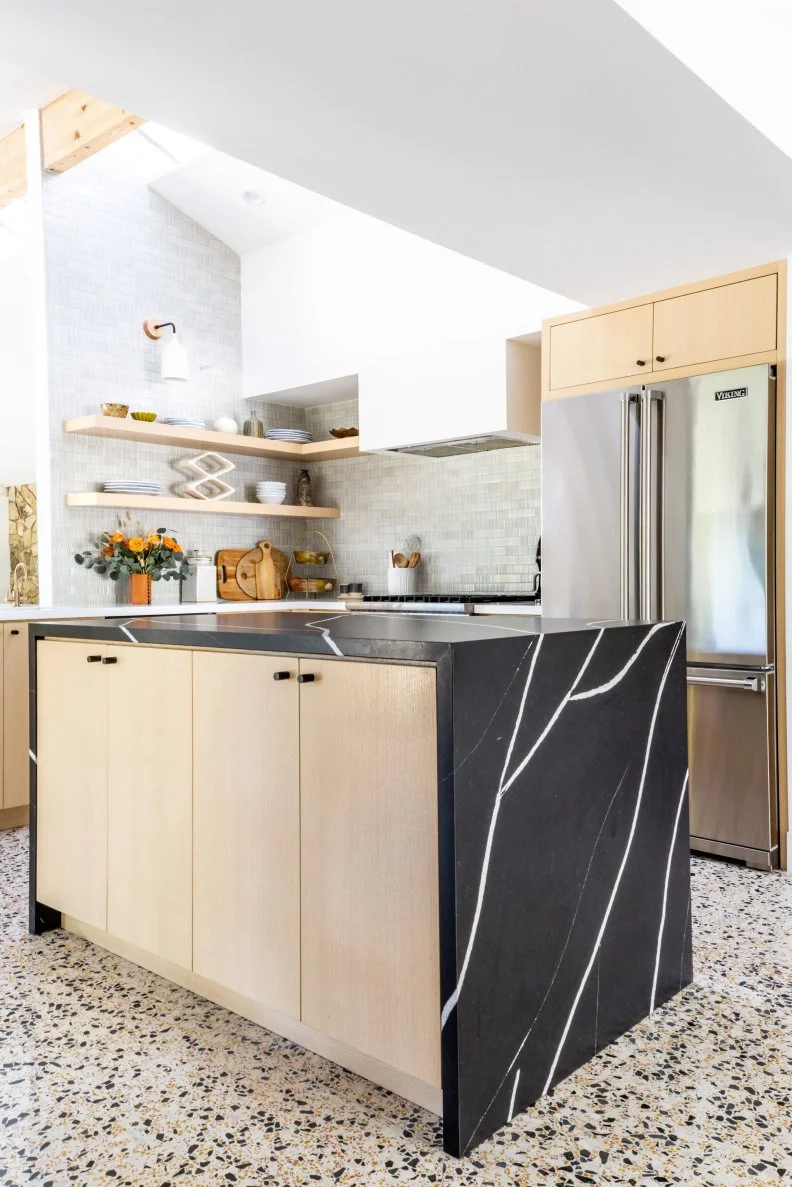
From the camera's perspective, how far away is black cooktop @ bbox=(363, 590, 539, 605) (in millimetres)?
4328

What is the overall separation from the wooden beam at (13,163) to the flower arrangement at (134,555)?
200 cm

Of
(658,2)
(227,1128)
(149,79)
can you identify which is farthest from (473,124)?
(227,1128)

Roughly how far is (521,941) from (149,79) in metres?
2.16

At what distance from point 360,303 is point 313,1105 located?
4.21m

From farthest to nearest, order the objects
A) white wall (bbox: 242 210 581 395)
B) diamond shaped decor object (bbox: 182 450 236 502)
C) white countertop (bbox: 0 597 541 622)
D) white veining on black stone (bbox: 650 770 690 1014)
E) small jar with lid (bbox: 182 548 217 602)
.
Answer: diamond shaped decor object (bbox: 182 450 236 502) < small jar with lid (bbox: 182 548 217 602) < white wall (bbox: 242 210 581 395) < white countertop (bbox: 0 597 541 622) < white veining on black stone (bbox: 650 770 690 1014)

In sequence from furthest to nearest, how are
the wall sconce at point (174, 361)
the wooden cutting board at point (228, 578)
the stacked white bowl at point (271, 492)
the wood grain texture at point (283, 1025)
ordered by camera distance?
the stacked white bowl at point (271, 492) < the wooden cutting board at point (228, 578) < the wall sconce at point (174, 361) < the wood grain texture at point (283, 1025)

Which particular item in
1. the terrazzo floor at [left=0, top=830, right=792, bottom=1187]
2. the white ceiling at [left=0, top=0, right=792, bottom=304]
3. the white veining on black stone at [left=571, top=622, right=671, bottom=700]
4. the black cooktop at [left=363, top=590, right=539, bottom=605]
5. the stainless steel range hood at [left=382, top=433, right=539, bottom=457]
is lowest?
the terrazzo floor at [left=0, top=830, right=792, bottom=1187]

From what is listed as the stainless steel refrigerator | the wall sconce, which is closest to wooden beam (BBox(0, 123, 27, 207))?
the wall sconce

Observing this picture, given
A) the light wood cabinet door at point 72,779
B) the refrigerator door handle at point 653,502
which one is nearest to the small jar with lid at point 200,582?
the light wood cabinet door at point 72,779

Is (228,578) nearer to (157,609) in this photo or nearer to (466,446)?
(157,609)

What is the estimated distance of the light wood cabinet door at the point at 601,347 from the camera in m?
3.52

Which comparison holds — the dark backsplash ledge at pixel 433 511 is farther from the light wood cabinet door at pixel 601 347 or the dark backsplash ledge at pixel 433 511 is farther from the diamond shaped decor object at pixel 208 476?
Result: the light wood cabinet door at pixel 601 347

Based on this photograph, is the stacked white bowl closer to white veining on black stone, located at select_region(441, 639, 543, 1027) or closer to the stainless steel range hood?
the stainless steel range hood

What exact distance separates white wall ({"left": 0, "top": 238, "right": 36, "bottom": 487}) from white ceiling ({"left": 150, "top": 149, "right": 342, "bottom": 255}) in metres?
1.38
